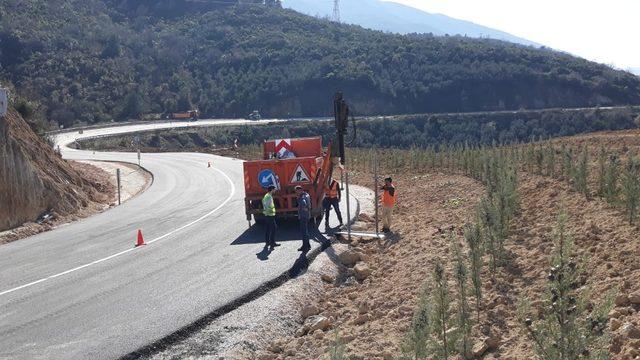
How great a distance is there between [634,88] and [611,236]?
262 feet

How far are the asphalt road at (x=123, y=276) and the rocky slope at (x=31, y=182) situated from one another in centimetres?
127

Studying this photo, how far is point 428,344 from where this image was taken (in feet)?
23.1

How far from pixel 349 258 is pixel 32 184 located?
460 inches

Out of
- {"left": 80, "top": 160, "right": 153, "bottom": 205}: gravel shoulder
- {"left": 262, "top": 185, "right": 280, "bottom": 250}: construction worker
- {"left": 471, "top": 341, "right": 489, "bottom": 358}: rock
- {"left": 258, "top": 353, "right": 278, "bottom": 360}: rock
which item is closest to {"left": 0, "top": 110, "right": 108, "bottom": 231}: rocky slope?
{"left": 80, "top": 160, "right": 153, "bottom": 205}: gravel shoulder

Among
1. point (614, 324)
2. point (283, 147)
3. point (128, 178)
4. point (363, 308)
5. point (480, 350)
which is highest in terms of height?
point (283, 147)

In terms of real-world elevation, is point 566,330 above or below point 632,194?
below

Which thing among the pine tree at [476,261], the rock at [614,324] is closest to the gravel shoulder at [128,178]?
the pine tree at [476,261]

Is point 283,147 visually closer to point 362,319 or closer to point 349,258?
point 349,258

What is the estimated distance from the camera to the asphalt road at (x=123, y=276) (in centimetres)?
882

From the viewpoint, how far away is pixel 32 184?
63.8ft

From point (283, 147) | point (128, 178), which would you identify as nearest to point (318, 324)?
point (283, 147)

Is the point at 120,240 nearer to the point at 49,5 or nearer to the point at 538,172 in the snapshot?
the point at 538,172

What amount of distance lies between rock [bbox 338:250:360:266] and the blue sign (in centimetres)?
437

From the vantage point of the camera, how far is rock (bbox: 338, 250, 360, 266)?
1279 centimetres
